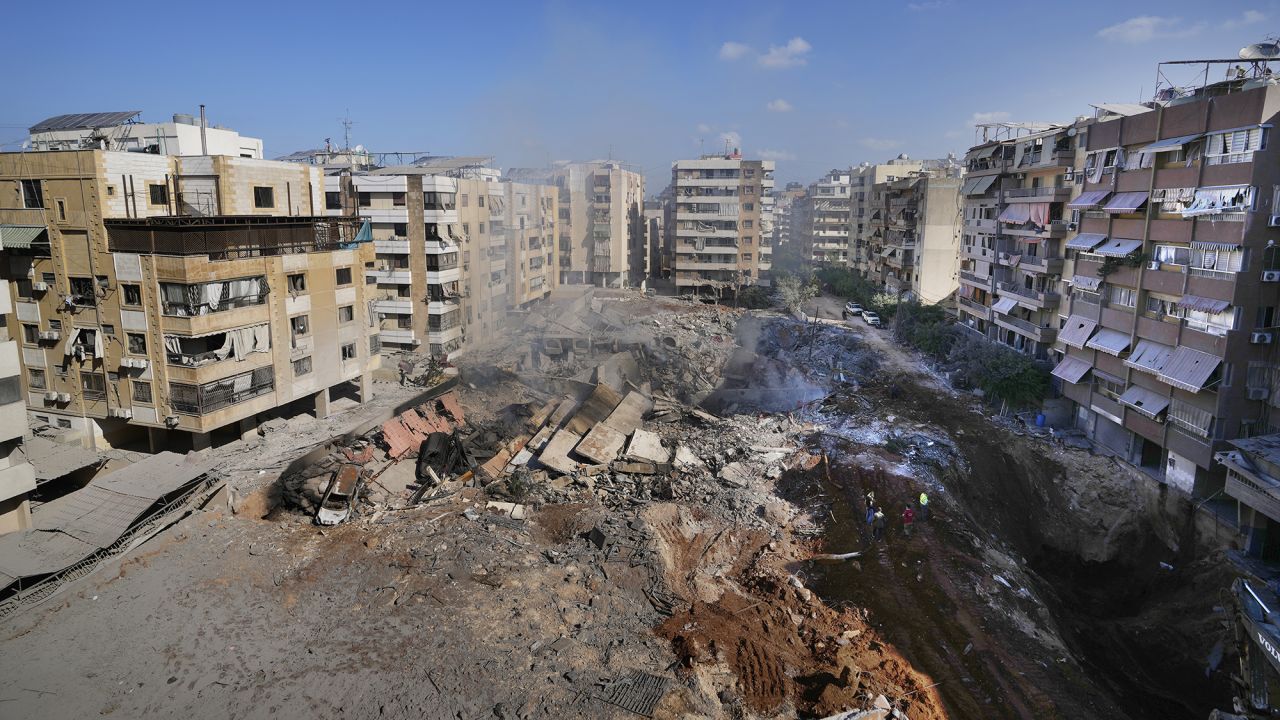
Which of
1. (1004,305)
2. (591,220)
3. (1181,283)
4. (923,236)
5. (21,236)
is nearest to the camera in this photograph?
(1181,283)

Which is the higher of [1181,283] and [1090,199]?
[1090,199]

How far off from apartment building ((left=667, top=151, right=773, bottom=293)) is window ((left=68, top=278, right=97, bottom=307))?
47.5 meters

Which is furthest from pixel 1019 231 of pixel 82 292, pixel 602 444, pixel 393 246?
pixel 82 292

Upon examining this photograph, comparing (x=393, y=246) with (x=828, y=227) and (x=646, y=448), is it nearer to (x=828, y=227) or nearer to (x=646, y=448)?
(x=646, y=448)

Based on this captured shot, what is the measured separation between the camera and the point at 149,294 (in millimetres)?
22391

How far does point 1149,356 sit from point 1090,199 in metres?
6.39

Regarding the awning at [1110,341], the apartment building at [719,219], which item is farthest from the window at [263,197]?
the apartment building at [719,219]

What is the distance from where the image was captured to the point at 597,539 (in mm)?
18719

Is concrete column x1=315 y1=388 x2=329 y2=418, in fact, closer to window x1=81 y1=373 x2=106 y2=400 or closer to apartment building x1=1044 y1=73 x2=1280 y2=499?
window x1=81 y1=373 x2=106 y2=400

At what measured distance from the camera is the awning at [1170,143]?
69.8ft

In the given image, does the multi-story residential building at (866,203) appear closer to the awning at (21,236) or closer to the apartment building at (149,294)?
the apartment building at (149,294)

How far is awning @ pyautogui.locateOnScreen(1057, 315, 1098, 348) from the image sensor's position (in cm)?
2646

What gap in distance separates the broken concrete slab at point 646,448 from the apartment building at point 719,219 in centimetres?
4115

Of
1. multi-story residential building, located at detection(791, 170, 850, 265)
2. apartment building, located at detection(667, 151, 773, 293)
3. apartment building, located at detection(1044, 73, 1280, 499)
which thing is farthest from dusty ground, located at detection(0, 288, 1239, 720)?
multi-story residential building, located at detection(791, 170, 850, 265)
